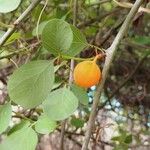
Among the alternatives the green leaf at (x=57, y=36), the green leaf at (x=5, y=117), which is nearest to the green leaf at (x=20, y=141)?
the green leaf at (x=5, y=117)

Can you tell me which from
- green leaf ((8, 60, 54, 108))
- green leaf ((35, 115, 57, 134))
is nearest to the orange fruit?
green leaf ((8, 60, 54, 108))

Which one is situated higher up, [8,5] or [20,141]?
[8,5]

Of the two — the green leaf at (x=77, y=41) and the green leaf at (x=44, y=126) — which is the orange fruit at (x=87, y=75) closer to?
the green leaf at (x=77, y=41)

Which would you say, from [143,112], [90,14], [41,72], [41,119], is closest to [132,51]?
[143,112]

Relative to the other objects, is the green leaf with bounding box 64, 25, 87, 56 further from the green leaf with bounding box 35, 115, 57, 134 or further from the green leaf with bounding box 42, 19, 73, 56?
the green leaf with bounding box 35, 115, 57, 134

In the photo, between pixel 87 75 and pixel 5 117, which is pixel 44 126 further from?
pixel 87 75

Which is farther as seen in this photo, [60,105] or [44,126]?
[44,126]

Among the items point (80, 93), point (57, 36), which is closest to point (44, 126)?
point (80, 93)
